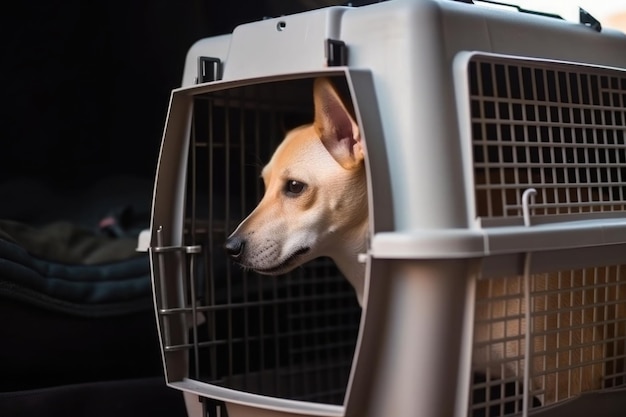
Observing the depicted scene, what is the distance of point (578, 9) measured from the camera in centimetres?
111

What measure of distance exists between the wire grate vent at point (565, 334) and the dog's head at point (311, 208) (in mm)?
254

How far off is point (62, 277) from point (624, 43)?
1010 millimetres

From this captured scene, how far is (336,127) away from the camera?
3.46ft

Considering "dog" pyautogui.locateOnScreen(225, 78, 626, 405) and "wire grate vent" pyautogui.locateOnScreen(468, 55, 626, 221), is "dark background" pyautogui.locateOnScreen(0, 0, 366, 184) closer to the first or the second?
"dog" pyautogui.locateOnScreen(225, 78, 626, 405)

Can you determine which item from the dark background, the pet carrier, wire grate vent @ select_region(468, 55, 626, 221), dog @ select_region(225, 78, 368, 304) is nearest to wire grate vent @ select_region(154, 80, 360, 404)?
the pet carrier

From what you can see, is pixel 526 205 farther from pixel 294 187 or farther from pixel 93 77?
pixel 93 77

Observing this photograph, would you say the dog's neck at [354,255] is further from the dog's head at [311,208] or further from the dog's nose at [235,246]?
the dog's nose at [235,246]

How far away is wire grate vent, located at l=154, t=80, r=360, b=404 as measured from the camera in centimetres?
123

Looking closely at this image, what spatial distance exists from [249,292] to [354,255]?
32 centimetres

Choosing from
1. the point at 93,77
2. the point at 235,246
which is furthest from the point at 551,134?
the point at 93,77

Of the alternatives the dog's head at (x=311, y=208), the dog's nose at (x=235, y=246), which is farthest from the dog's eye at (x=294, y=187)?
the dog's nose at (x=235, y=246)

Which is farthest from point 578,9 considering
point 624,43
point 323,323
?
point 323,323

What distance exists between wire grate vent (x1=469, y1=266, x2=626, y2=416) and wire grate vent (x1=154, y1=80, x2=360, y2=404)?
45 centimetres

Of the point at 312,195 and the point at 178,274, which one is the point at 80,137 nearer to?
the point at 178,274
